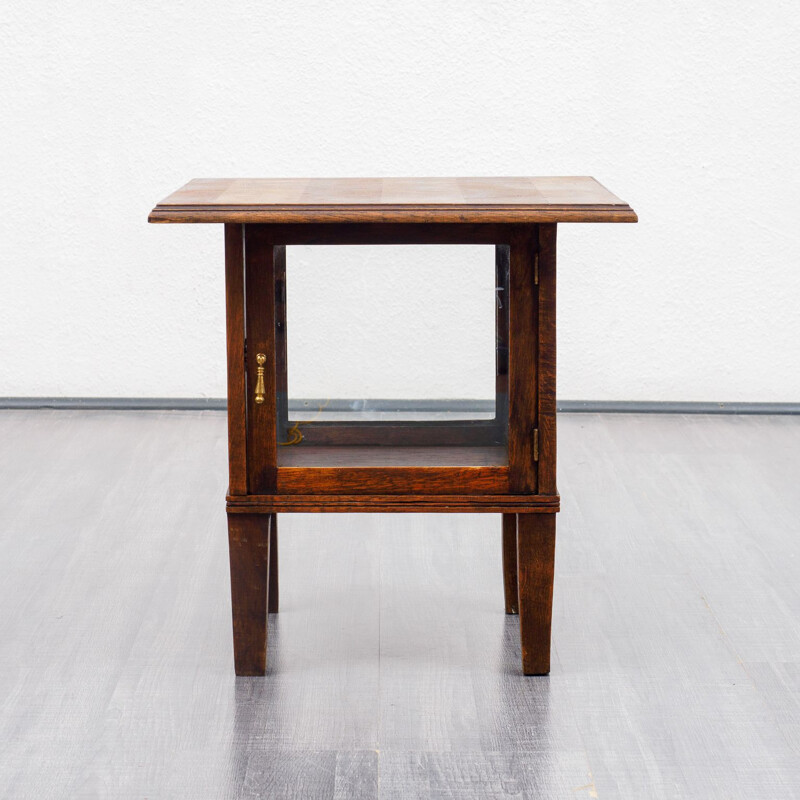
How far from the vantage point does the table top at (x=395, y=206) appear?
1.63 meters

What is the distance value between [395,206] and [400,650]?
783mm

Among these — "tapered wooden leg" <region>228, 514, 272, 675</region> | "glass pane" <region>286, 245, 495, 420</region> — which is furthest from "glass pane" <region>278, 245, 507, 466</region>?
"tapered wooden leg" <region>228, 514, 272, 675</region>

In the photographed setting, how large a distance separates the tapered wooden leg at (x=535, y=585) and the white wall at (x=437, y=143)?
1886 mm

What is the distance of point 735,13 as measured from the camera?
11.5ft

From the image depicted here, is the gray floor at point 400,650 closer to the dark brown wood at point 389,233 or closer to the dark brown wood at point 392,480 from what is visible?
the dark brown wood at point 392,480

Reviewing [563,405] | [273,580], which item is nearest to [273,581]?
[273,580]

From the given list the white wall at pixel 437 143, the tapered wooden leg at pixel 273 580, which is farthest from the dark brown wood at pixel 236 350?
the white wall at pixel 437 143

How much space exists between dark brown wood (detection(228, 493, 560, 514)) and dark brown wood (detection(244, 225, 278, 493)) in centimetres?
3

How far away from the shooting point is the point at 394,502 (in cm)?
179

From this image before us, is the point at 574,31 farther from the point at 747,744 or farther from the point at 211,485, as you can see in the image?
the point at 747,744

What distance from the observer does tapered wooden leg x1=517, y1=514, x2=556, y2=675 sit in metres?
1.83

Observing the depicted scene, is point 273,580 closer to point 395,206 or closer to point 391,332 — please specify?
point 391,332

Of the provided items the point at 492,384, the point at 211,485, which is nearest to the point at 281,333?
the point at 492,384

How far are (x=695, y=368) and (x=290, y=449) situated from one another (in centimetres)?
217
